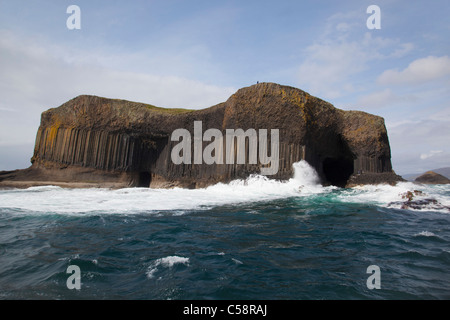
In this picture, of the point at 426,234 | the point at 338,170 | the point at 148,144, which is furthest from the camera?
the point at 338,170

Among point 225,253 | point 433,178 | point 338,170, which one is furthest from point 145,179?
point 433,178

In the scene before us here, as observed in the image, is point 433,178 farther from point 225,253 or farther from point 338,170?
point 225,253

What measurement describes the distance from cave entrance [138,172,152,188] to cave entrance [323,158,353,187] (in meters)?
17.0

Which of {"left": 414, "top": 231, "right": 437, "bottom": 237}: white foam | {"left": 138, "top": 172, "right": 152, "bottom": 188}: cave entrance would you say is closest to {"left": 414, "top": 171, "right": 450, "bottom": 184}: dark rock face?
{"left": 138, "top": 172, "right": 152, "bottom": 188}: cave entrance

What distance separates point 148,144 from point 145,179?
350 centimetres

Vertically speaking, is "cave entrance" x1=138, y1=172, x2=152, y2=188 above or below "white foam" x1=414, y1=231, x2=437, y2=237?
above

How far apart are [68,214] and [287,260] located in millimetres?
8923

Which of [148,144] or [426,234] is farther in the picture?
[148,144]

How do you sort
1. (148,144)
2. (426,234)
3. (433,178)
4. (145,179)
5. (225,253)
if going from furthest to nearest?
(433,178)
(145,179)
(148,144)
(426,234)
(225,253)

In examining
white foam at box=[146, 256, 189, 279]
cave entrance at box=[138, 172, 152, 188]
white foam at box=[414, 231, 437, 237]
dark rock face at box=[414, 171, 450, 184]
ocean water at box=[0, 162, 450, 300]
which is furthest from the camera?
dark rock face at box=[414, 171, 450, 184]

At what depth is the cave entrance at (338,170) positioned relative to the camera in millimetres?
27609

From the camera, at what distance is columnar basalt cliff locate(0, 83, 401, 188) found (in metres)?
24.4

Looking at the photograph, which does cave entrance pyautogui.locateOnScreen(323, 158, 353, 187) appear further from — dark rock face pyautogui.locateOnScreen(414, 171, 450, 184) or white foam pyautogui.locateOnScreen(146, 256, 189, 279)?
dark rock face pyautogui.locateOnScreen(414, 171, 450, 184)

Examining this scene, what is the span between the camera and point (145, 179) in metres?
28.0
